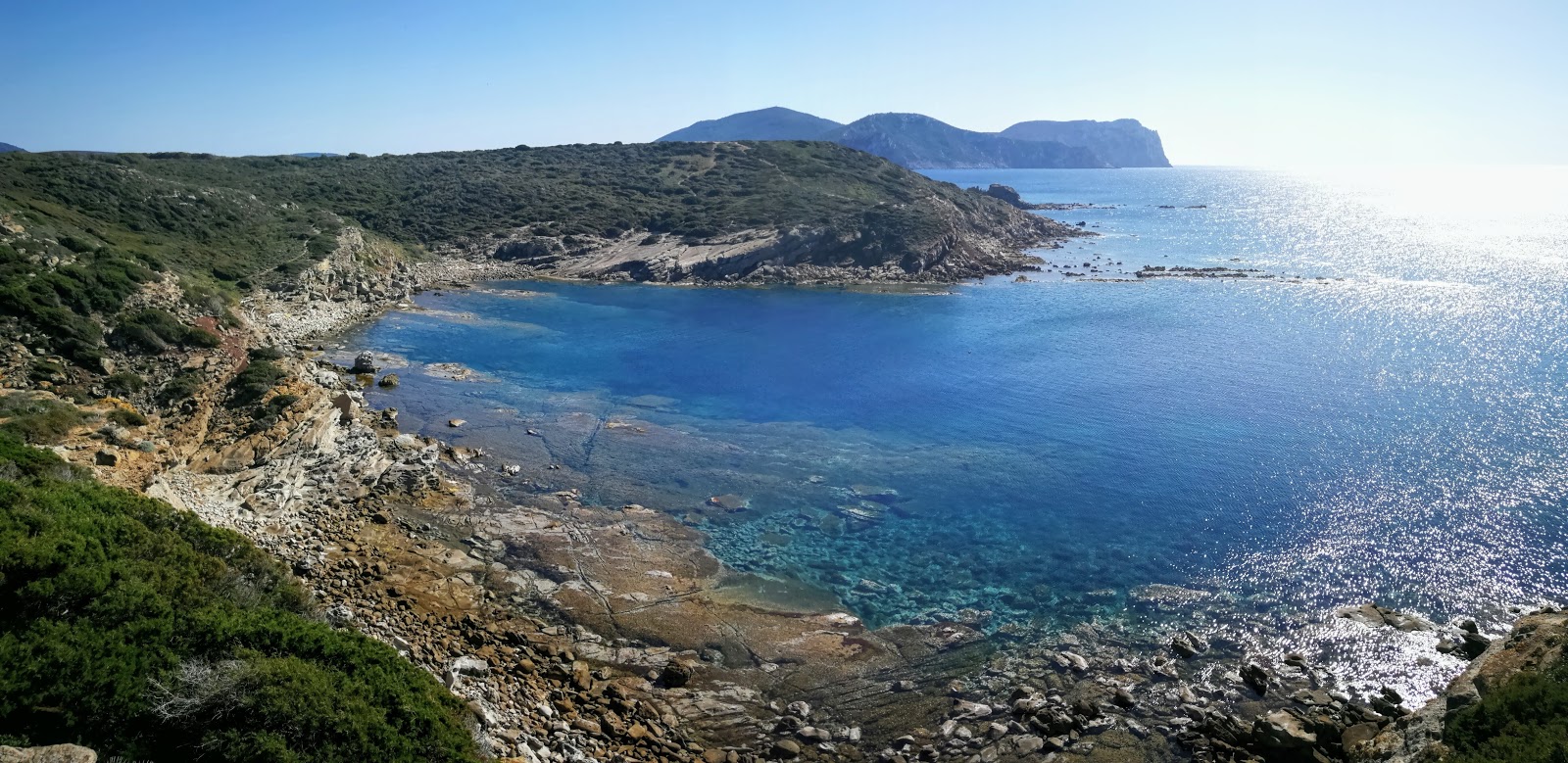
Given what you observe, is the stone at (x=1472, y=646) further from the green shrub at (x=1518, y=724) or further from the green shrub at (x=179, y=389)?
the green shrub at (x=179, y=389)

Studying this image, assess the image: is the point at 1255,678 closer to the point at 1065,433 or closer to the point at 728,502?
the point at 728,502

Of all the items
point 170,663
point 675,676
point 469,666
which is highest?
point 170,663

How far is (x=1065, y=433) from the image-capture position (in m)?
40.8

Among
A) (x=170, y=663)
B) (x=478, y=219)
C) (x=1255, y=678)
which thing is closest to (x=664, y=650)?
(x=170, y=663)

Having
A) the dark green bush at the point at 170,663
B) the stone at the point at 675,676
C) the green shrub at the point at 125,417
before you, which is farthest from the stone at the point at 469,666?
the green shrub at the point at 125,417

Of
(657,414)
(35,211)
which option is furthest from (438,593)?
(35,211)

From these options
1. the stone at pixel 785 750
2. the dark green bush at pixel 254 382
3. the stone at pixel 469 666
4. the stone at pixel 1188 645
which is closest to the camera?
the stone at pixel 785 750

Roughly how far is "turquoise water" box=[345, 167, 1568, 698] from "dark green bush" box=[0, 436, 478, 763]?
14716mm

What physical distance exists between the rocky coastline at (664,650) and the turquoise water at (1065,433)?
231cm

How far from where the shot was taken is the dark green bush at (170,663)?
11.4 meters

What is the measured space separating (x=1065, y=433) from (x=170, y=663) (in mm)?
37416

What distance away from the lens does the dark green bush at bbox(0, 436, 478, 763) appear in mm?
11352

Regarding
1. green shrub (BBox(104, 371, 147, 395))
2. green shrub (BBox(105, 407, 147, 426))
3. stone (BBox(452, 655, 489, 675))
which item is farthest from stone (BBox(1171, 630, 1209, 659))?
green shrub (BBox(104, 371, 147, 395))

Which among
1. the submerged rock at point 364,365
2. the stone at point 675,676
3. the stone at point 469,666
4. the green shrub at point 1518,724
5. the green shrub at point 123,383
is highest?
the green shrub at point 123,383
